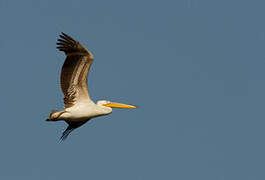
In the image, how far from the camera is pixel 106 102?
1923cm

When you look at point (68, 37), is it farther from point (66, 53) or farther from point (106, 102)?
point (106, 102)

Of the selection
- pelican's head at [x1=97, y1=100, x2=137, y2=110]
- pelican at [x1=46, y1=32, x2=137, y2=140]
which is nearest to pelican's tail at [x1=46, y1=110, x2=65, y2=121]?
pelican at [x1=46, y1=32, x2=137, y2=140]

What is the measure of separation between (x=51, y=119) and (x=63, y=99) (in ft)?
2.36

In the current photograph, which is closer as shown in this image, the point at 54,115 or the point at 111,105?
the point at 54,115

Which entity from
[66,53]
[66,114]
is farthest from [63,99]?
[66,53]

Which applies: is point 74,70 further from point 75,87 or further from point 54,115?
point 54,115

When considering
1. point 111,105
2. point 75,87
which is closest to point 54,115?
point 75,87

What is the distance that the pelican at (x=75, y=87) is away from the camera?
1731 centimetres

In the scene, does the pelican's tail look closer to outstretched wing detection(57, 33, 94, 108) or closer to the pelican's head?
outstretched wing detection(57, 33, 94, 108)

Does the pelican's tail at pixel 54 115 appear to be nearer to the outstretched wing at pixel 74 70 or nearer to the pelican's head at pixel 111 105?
the outstretched wing at pixel 74 70

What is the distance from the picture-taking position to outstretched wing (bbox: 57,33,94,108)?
56.7 feet

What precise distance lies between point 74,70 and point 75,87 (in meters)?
0.63

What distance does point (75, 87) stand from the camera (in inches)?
708

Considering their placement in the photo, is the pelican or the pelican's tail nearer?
the pelican
